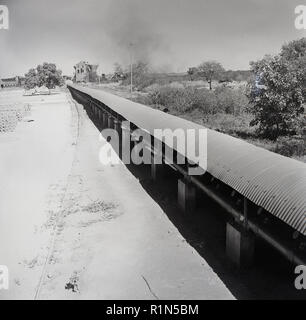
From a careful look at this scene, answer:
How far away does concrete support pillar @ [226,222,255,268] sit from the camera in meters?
9.27

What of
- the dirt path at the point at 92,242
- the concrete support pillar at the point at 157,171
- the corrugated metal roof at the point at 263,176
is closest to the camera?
the corrugated metal roof at the point at 263,176

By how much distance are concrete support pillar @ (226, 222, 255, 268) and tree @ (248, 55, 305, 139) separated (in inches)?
630

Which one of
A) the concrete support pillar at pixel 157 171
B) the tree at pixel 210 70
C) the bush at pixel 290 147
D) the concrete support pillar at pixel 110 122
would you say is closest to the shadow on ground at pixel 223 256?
the concrete support pillar at pixel 157 171

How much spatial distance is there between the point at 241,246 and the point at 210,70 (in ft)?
310

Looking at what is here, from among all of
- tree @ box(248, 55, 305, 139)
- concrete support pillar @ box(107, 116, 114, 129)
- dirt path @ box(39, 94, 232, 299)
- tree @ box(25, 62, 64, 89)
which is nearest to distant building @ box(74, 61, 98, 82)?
tree @ box(25, 62, 64, 89)

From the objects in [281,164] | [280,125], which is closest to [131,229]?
[281,164]

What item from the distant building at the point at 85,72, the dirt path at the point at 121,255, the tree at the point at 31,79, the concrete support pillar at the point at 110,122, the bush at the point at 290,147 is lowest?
the dirt path at the point at 121,255

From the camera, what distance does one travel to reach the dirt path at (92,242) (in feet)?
29.4

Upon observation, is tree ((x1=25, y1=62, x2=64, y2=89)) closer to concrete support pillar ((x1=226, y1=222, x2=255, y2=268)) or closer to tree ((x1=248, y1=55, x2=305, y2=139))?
tree ((x1=248, y1=55, x2=305, y2=139))

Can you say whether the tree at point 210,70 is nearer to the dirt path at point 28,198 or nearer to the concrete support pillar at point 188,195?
the dirt path at point 28,198

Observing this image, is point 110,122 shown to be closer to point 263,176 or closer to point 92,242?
point 92,242

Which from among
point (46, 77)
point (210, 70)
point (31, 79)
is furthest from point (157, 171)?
point (31, 79)

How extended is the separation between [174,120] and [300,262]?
9.84 m

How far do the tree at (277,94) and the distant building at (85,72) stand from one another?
150787 millimetres
